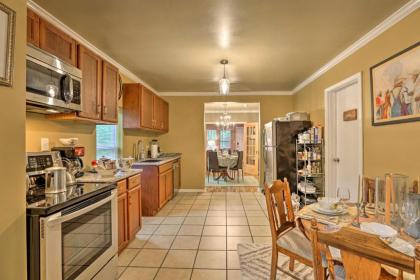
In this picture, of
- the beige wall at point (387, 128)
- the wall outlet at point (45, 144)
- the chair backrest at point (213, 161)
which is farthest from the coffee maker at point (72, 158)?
the chair backrest at point (213, 161)

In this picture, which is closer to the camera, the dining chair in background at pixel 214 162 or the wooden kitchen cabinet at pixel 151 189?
the wooden kitchen cabinet at pixel 151 189

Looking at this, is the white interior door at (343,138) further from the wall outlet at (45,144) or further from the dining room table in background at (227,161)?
the dining room table in background at (227,161)

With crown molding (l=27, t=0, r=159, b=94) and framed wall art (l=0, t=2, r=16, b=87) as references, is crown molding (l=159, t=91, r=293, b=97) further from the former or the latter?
framed wall art (l=0, t=2, r=16, b=87)

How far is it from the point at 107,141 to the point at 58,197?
2.14 metres

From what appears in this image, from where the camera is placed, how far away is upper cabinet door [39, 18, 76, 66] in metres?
1.98

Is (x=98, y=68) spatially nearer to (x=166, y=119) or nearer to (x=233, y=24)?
(x=233, y=24)

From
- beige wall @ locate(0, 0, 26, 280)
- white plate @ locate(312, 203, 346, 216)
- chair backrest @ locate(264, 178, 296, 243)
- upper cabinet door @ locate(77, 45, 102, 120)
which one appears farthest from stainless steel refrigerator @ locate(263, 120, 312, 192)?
beige wall @ locate(0, 0, 26, 280)

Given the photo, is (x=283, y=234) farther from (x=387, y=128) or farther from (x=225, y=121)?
(x=225, y=121)

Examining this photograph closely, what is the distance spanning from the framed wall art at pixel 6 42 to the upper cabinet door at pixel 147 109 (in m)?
2.84

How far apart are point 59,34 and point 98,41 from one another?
788 mm

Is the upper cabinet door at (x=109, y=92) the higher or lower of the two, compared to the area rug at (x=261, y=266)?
higher

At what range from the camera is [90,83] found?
8.59ft

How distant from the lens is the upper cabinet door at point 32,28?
1827mm

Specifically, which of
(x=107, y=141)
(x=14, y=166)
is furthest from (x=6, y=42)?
(x=107, y=141)
